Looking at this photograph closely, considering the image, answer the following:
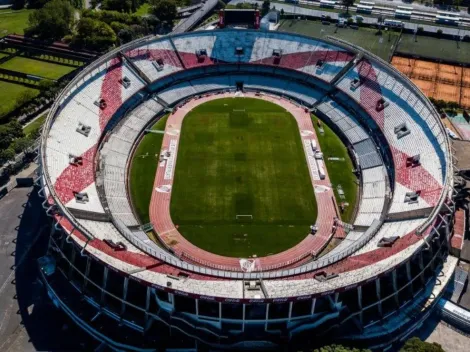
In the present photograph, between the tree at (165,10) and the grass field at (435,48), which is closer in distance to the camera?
the grass field at (435,48)

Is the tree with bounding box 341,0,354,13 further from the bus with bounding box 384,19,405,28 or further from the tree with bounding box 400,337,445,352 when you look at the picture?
the tree with bounding box 400,337,445,352

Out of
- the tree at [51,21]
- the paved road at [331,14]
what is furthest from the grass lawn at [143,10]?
the paved road at [331,14]

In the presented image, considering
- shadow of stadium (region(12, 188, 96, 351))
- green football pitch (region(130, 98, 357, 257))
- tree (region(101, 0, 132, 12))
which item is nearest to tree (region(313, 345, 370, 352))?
green football pitch (region(130, 98, 357, 257))

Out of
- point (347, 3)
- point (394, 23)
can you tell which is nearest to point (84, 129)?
point (394, 23)

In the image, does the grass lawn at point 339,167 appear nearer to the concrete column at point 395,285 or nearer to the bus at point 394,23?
the concrete column at point 395,285

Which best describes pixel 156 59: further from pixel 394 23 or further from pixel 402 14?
pixel 402 14

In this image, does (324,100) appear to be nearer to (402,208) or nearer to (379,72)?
(379,72)

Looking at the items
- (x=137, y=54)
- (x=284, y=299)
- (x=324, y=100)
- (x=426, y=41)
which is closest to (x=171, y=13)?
(x=137, y=54)
